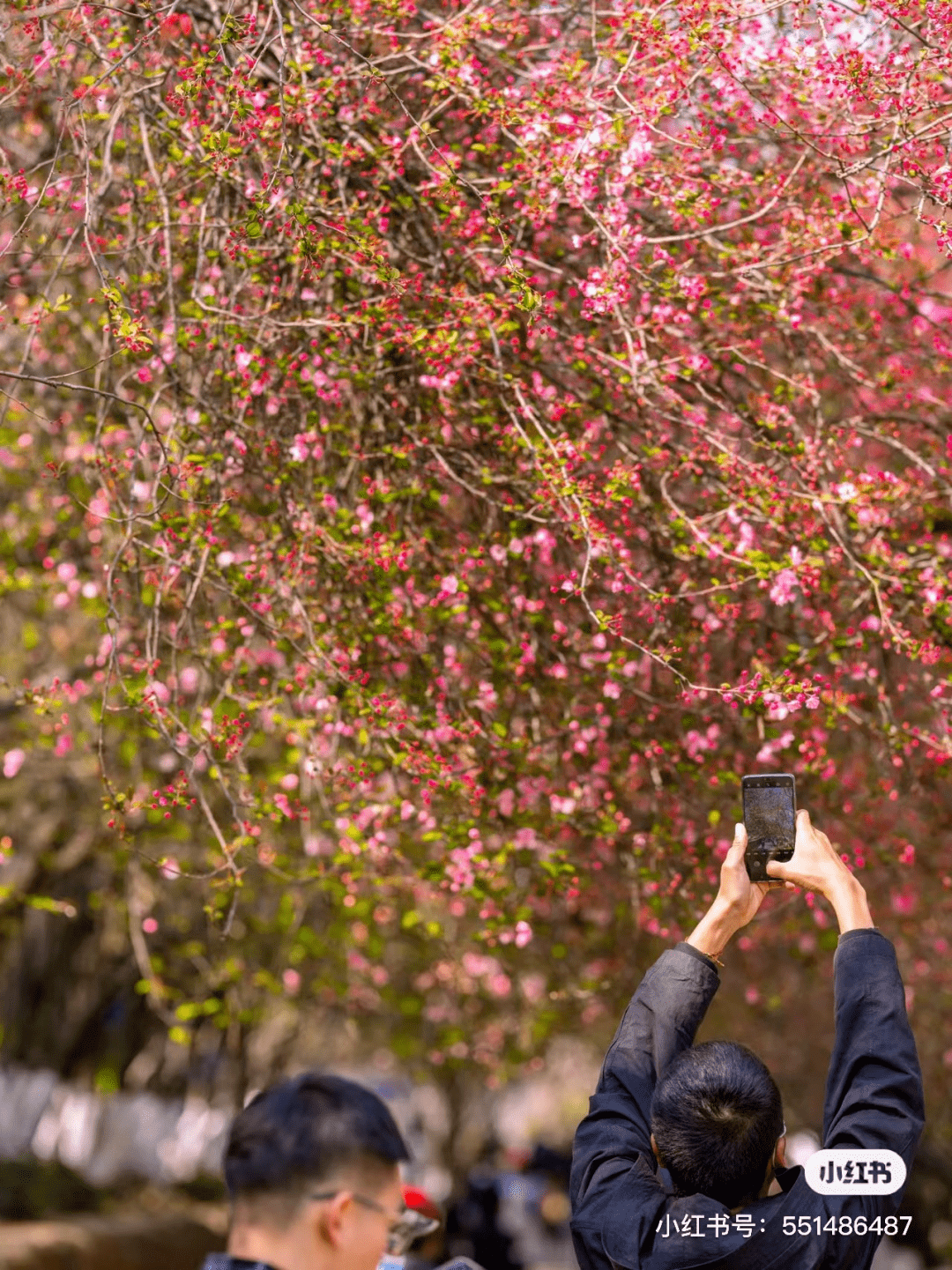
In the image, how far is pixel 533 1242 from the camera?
15398 millimetres

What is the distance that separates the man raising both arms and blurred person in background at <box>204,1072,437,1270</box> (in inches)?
20.0

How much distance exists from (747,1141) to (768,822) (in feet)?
2.00

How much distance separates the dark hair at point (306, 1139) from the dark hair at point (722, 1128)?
544mm

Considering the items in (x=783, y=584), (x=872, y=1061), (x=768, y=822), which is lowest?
(x=872, y=1061)

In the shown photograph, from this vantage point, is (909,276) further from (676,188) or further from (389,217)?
(389,217)

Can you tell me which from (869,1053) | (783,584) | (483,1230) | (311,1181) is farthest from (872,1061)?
(483,1230)

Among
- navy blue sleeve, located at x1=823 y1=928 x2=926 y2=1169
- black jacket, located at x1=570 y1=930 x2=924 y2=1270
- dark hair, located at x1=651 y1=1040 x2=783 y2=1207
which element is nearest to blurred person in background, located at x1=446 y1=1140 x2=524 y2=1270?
black jacket, located at x1=570 y1=930 x2=924 y2=1270

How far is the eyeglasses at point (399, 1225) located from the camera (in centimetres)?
216

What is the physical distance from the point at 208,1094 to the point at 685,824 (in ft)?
51.2

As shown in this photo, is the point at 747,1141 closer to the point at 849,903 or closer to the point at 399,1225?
the point at 849,903

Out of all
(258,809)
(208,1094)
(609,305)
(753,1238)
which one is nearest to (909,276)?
(609,305)

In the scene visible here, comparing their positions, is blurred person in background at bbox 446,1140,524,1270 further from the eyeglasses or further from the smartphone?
the smartphone

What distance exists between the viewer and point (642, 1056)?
2.78m

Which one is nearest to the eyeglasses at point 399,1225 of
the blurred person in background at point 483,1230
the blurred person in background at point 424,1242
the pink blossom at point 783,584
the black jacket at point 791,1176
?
the black jacket at point 791,1176
